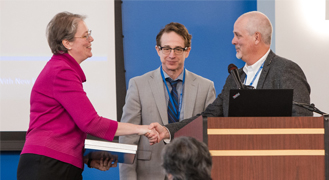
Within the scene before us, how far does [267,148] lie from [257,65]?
1016mm

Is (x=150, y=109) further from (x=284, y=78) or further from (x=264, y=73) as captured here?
(x=284, y=78)

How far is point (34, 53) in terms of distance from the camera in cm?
445

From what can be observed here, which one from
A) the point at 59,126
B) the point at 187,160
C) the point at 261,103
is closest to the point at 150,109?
the point at 59,126

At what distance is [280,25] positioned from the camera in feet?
13.7

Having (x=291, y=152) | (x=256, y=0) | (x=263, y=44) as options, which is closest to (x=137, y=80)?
(x=263, y=44)

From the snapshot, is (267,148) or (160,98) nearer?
(267,148)

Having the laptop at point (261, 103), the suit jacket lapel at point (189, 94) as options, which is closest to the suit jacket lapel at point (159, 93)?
the suit jacket lapel at point (189, 94)

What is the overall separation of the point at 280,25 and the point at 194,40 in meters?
0.97

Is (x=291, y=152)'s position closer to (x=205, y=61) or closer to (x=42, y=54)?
(x=205, y=61)

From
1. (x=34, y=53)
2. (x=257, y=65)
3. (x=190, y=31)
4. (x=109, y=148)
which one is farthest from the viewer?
(x=190, y=31)

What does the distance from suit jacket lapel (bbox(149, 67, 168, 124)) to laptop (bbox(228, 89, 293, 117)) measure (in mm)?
1194

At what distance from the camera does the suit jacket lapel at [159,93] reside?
113 inches

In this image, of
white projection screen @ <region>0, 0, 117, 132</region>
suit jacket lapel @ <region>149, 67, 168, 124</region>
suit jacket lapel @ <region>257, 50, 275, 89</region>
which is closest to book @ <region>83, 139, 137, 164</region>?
suit jacket lapel @ <region>149, 67, 168, 124</region>

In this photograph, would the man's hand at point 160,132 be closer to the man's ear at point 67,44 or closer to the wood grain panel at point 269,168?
the man's ear at point 67,44
